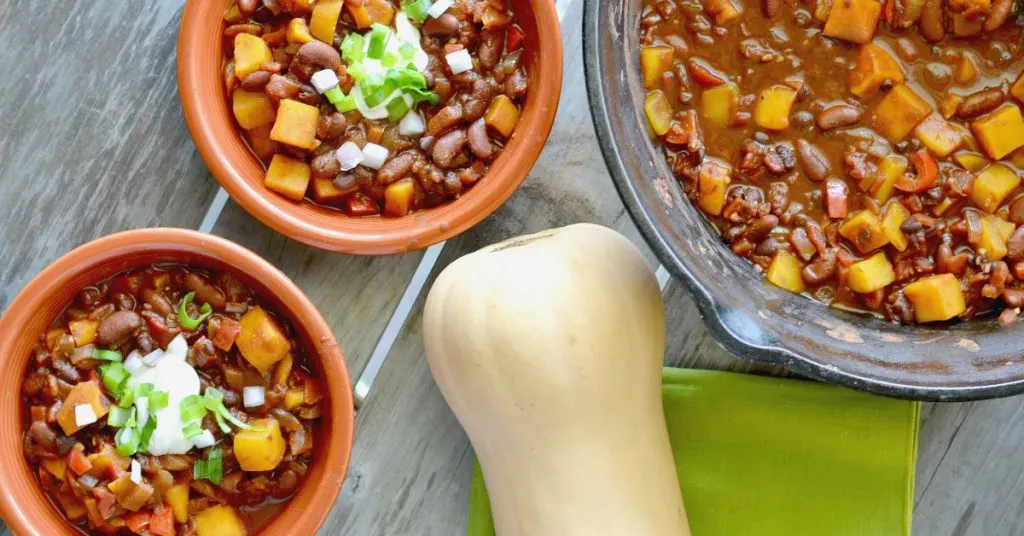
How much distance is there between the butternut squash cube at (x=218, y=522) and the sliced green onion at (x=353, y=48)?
3.07 feet

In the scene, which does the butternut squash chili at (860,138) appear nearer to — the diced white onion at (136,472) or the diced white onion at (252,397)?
the diced white onion at (252,397)

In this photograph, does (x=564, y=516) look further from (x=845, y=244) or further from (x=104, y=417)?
(x=104, y=417)

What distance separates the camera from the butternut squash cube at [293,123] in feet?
6.38

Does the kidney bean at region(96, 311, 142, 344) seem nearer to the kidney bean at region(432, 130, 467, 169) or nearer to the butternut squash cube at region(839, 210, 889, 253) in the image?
the kidney bean at region(432, 130, 467, 169)

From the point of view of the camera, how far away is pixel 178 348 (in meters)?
1.98

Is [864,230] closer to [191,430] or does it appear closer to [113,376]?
[191,430]

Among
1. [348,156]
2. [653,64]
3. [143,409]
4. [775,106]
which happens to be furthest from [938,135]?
[143,409]

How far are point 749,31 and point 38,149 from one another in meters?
1.49

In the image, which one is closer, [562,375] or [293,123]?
[562,375]

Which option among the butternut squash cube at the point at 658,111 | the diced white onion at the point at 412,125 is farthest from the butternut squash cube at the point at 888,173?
the diced white onion at the point at 412,125

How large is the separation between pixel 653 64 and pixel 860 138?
383 millimetres

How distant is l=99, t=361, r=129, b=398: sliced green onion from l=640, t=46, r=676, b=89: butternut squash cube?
3.80ft

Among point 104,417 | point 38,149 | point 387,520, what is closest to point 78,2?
point 38,149

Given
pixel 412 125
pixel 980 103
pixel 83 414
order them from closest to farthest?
pixel 980 103 → pixel 83 414 → pixel 412 125
